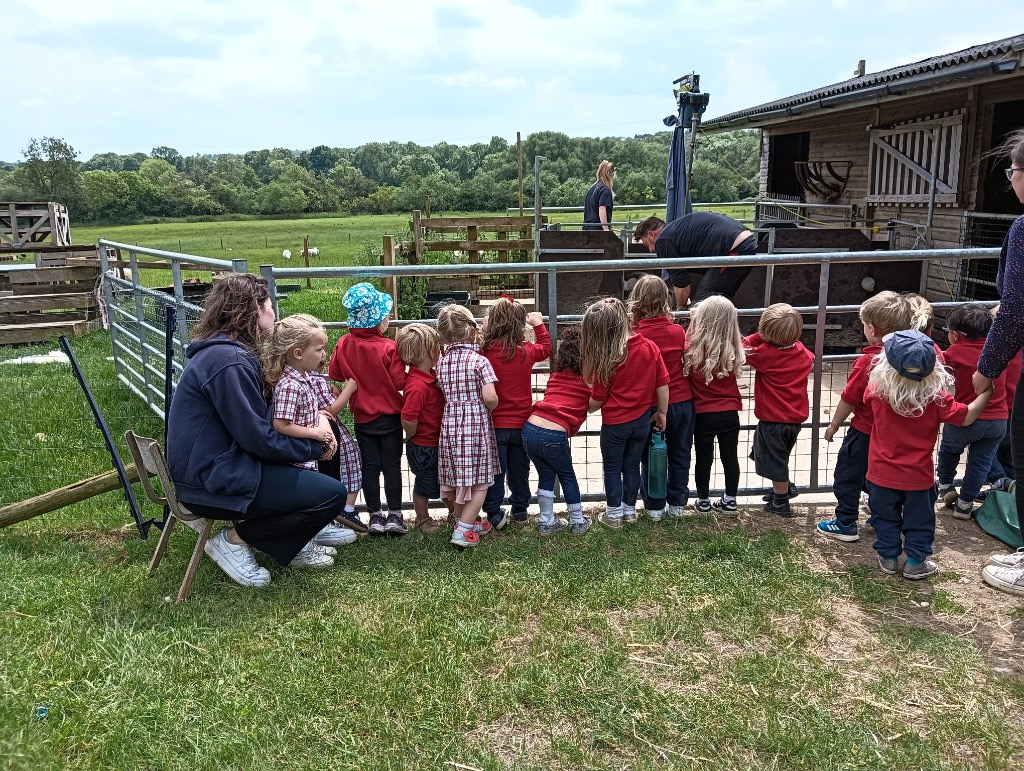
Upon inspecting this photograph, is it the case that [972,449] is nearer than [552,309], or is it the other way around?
[972,449]

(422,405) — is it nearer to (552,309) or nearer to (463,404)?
(463,404)

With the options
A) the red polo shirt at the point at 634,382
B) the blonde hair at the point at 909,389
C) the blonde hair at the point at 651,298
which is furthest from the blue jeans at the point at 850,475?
the blonde hair at the point at 651,298

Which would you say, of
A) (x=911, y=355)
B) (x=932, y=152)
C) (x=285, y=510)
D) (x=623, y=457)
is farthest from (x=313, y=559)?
(x=932, y=152)

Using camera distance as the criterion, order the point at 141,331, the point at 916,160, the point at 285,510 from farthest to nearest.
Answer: the point at 916,160, the point at 141,331, the point at 285,510

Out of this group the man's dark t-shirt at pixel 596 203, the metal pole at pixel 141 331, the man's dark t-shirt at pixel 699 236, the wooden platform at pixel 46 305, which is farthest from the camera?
the wooden platform at pixel 46 305

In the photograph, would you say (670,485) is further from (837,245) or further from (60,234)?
(60,234)

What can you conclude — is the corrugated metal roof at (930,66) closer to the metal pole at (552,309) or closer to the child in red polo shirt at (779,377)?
the child in red polo shirt at (779,377)

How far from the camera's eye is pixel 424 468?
4.45m

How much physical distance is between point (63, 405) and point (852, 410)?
22.9ft

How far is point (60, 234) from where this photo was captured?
22656 millimetres

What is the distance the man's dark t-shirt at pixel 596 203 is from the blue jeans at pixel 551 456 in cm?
788

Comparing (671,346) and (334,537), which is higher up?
(671,346)

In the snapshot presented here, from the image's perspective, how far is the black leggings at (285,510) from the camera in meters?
3.81

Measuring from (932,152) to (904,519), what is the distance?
881 centimetres
